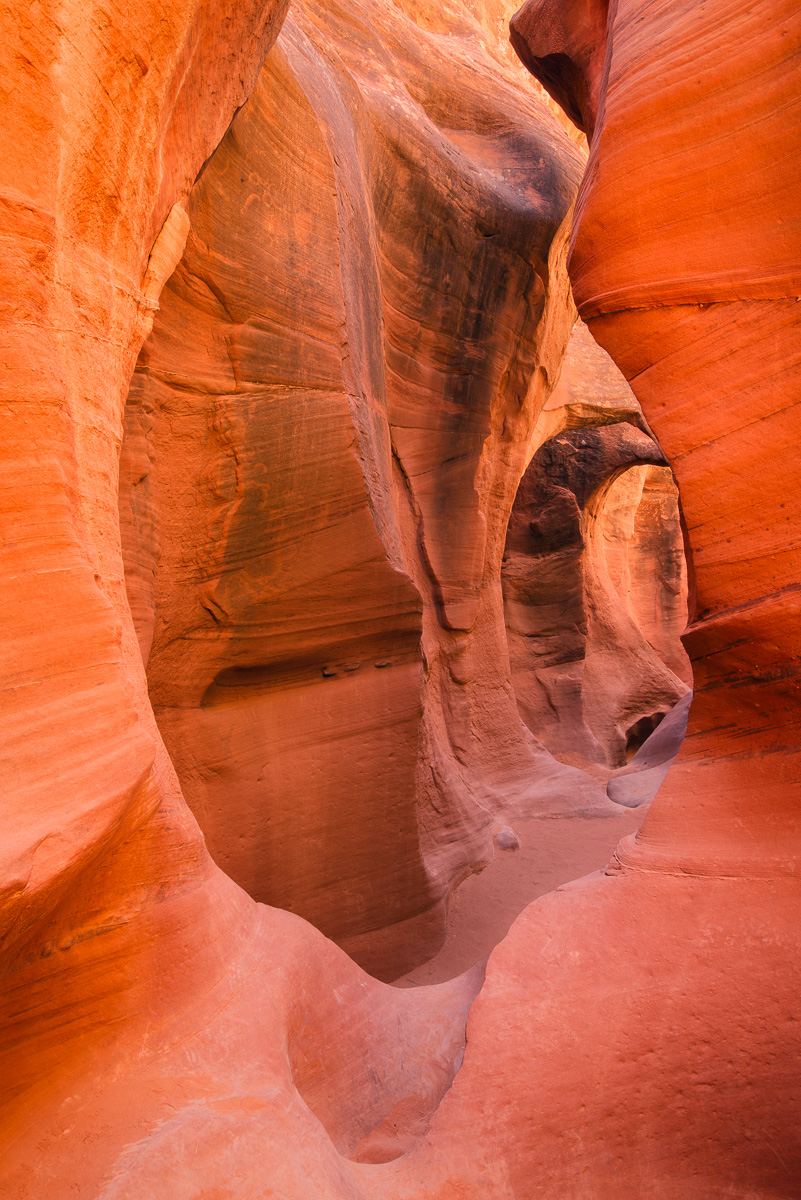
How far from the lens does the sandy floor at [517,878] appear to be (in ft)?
14.0

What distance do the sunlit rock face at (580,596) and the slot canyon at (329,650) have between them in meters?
4.22

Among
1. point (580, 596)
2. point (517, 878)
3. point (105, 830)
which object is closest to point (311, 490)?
point (105, 830)

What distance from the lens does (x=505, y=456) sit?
6836 millimetres

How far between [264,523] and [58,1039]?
7.87 feet

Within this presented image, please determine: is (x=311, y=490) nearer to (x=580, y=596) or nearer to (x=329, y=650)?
(x=329, y=650)

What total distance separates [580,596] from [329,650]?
23.4 feet

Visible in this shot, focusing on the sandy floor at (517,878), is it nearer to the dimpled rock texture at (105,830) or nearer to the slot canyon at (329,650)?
the slot canyon at (329,650)

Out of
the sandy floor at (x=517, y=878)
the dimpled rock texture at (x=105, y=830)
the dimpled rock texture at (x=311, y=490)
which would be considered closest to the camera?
the dimpled rock texture at (x=105, y=830)

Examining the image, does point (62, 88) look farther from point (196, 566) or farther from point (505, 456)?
point (505, 456)

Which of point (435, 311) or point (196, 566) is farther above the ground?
point (435, 311)

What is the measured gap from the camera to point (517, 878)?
5.06 metres

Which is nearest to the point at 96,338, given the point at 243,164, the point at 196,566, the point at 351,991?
the point at 196,566

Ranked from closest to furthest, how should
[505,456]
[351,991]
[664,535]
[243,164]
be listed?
[351,991], [243,164], [505,456], [664,535]

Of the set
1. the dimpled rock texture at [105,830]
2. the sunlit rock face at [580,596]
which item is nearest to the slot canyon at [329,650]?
the dimpled rock texture at [105,830]
